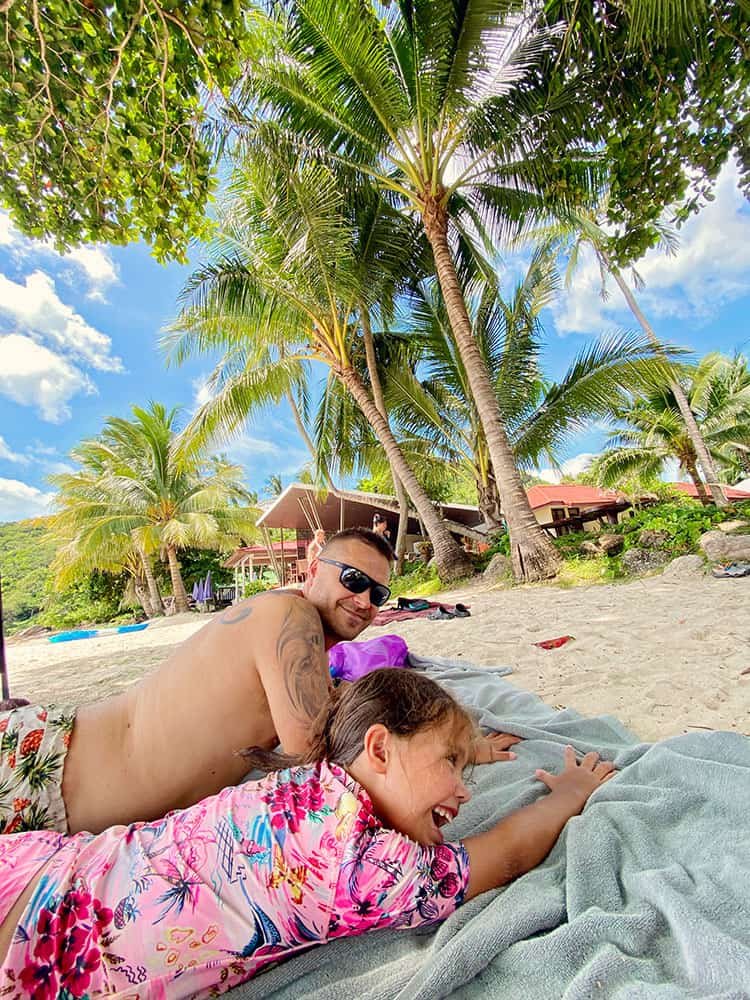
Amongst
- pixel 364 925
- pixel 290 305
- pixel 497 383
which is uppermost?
pixel 290 305

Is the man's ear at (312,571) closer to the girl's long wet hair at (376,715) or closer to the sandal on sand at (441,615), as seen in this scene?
the girl's long wet hair at (376,715)

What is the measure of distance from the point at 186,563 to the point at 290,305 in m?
17.7

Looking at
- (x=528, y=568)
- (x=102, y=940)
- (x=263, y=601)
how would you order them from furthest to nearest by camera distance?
1. (x=528, y=568)
2. (x=263, y=601)
3. (x=102, y=940)

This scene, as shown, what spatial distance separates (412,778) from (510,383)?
1133 centimetres

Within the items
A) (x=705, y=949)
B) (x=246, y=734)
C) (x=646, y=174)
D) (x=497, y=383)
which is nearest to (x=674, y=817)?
(x=705, y=949)

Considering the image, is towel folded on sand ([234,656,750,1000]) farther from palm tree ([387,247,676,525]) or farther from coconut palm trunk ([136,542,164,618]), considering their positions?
coconut palm trunk ([136,542,164,618])

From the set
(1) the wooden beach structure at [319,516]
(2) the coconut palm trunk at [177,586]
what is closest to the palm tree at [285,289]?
(1) the wooden beach structure at [319,516]

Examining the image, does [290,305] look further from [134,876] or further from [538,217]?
[134,876]

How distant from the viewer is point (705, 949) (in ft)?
2.78

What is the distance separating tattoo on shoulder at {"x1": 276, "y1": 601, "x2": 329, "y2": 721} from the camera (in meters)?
1.32

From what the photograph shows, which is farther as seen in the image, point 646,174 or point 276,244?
point 276,244

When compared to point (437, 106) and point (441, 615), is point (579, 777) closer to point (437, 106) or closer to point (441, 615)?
point (441, 615)

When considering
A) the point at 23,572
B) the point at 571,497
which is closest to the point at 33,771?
the point at 571,497

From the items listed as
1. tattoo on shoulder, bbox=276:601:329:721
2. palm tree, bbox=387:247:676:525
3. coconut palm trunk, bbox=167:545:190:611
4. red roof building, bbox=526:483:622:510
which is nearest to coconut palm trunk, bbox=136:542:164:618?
coconut palm trunk, bbox=167:545:190:611
